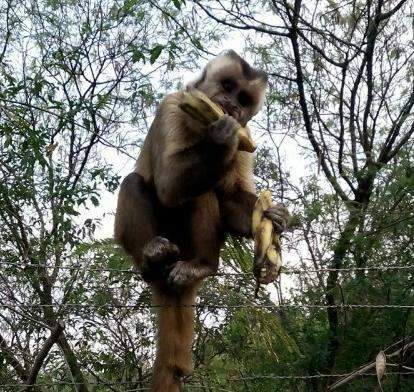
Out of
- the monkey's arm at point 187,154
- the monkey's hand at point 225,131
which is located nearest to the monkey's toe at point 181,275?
the monkey's arm at point 187,154

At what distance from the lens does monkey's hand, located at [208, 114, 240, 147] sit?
4.27m

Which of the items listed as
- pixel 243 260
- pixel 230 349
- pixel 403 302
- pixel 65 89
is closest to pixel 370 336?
pixel 403 302

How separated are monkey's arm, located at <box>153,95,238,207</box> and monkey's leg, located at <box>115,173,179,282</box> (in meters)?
0.15

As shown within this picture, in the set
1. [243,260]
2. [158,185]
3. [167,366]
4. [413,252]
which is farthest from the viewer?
[413,252]

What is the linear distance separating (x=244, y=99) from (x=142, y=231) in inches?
42.8

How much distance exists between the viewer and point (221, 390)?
6.66 meters

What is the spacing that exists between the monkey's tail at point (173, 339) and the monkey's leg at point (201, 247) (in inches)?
5.9

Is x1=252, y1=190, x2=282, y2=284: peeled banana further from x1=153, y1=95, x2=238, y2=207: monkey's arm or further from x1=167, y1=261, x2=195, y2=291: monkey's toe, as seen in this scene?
x1=167, y1=261, x2=195, y2=291: monkey's toe

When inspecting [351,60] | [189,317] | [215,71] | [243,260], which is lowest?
[189,317]

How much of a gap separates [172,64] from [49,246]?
3786 millimetres

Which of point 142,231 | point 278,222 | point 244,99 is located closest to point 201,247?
point 142,231

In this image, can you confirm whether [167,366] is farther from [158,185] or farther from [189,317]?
[158,185]

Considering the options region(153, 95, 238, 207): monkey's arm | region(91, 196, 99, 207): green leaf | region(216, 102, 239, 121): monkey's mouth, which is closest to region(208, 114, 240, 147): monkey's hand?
region(153, 95, 238, 207): monkey's arm

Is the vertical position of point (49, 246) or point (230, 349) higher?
point (49, 246)
